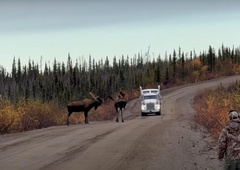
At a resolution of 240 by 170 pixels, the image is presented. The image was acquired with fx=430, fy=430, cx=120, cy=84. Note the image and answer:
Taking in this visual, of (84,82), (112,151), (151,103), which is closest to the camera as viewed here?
(112,151)

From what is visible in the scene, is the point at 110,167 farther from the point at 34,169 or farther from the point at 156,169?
the point at 34,169

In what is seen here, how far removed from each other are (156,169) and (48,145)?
6.31m

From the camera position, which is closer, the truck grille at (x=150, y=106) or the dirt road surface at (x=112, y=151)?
the dirt road surface at (x=112, y=151)

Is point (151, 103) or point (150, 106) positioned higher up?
point (151, 103)

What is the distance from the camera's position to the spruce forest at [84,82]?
87.5 ft

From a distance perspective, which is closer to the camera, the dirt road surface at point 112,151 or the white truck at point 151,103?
the dirt road surface at point 112,151

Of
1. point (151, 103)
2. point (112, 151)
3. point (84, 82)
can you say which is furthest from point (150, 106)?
point (84, 82)

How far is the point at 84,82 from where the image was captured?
4021 inches

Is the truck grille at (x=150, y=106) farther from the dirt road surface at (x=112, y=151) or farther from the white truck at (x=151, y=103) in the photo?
the dirt road surface at (x=112, y=151)

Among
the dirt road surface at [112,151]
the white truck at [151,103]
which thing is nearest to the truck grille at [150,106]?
the white truck at [151,103]

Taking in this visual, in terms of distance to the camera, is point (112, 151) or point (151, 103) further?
point (151, 103)

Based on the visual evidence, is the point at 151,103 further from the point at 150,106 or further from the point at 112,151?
the point at 112,151

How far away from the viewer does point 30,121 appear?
26.0 metres

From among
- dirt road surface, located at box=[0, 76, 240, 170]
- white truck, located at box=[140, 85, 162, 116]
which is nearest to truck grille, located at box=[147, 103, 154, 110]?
white truck, located at box=[140, 85, 162, 116]
